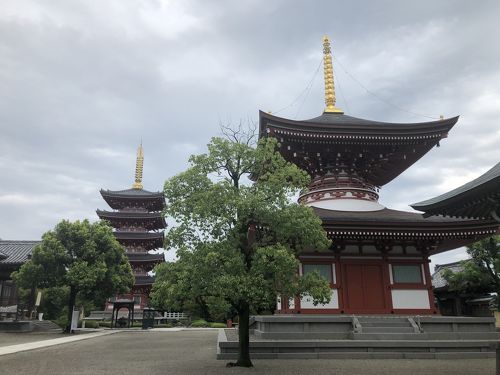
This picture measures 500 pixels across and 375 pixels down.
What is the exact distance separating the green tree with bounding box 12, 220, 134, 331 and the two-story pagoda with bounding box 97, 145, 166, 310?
19.7m

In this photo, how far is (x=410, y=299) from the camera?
18.4 m

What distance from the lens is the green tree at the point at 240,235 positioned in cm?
1130

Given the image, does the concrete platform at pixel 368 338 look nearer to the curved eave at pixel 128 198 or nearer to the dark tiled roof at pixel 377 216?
the dark tiled roof at pixel 377 216

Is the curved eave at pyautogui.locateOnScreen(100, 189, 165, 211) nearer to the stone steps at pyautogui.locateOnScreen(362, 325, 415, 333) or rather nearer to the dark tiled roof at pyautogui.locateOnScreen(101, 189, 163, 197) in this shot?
the dark tiled roof at pyautogui.locateOnScreen(101, 189, 163, 197)

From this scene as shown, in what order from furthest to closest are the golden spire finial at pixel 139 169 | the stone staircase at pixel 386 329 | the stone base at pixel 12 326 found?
1. the golden spire finial at pixel 139 169
2. the stone base at pixel 12 326
3. the stone staircase at pixel 386 329

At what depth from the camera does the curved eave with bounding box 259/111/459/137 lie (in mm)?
18812

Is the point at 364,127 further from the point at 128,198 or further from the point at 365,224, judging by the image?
the point at 128,198

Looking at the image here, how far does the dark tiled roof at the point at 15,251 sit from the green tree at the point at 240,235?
2747 centimetres

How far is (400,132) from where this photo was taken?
1966cm

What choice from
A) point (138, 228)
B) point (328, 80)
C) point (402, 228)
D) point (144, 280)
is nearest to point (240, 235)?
point (402, 228)

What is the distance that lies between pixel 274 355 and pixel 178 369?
383cm

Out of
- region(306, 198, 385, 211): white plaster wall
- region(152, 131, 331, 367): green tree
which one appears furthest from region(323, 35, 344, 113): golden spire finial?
region(152, 131, 331, 367): green tree

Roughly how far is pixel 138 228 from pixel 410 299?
145 ft

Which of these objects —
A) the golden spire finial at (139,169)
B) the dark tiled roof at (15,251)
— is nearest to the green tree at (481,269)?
the dark tiled roof at (15,251)
